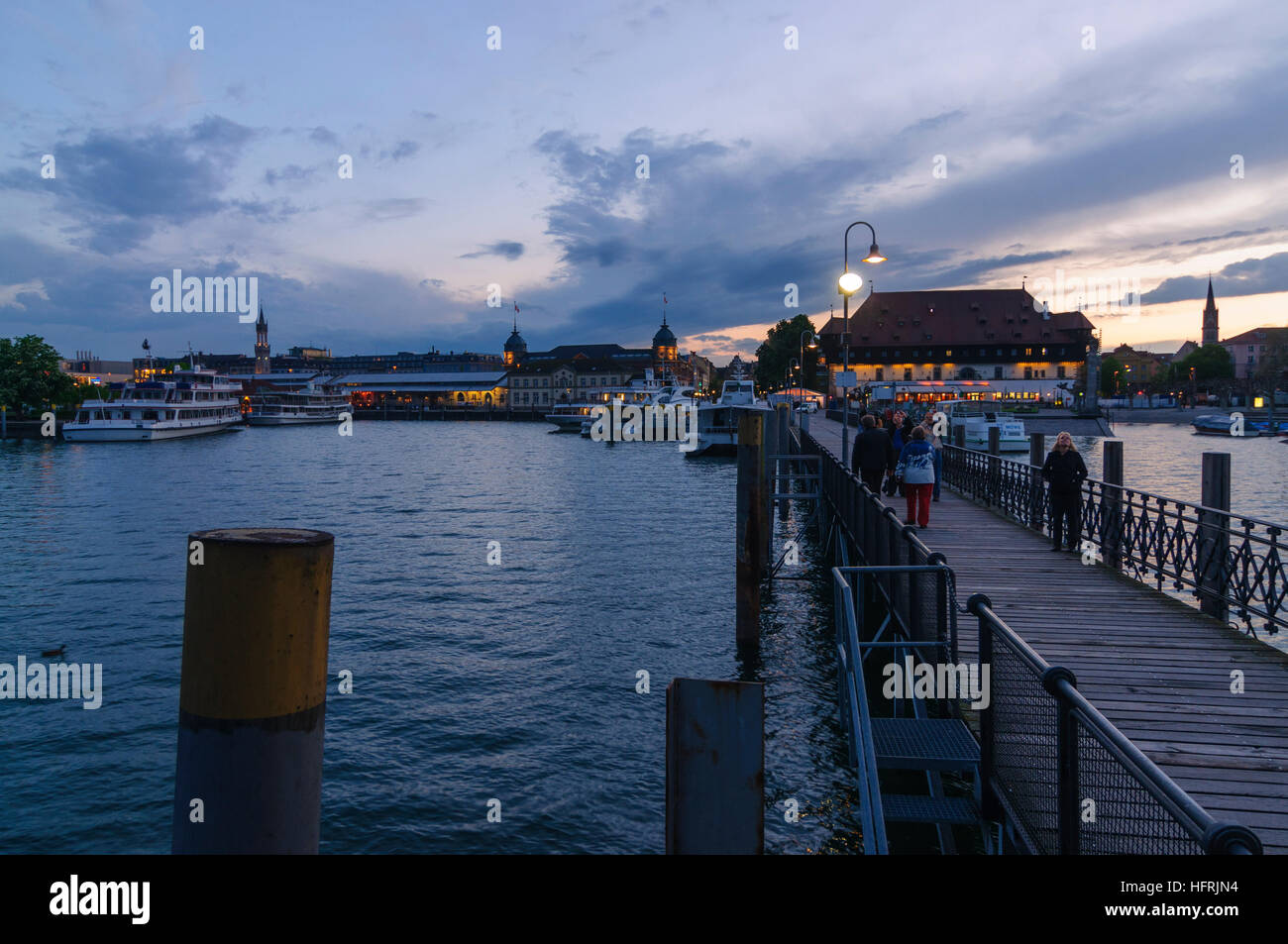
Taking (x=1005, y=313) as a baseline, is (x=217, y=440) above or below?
below

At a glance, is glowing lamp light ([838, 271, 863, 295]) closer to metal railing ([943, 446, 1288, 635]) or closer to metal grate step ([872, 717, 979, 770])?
metal railing ([943, 446, 1288, 635])

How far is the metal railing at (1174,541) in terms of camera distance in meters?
9.83

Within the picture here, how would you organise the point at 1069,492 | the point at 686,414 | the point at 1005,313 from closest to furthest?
1. the point at 1069,492
2. the point at 686,414
3. the point at 1005,313

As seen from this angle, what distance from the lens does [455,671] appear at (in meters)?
14.5

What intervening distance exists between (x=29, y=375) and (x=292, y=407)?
40.0 metres

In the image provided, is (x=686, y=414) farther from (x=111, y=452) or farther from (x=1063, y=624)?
(x=1063, y=624)

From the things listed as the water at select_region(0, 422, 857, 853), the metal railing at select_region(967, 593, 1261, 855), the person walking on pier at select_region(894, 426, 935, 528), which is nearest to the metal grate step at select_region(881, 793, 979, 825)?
the metal railing at select_region(967, 593, 1261, 855)

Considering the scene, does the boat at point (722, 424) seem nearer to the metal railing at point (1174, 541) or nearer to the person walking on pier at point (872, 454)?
the metal railing at point (1174, 541)

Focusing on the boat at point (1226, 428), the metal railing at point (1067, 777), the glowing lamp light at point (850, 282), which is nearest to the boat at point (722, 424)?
the glowing lamp light at point (850, 282)

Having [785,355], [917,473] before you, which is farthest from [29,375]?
[917,473]
